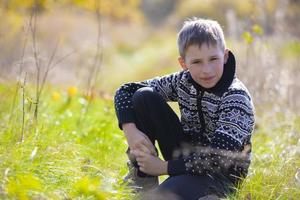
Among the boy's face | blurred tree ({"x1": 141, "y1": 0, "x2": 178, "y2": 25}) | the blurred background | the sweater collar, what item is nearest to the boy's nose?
the boy's face

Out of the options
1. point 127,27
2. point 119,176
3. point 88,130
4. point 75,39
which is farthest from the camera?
point 127,27

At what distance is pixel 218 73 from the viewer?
3281 millimetres

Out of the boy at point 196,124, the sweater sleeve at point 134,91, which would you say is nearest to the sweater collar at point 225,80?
the boy at point 196,124

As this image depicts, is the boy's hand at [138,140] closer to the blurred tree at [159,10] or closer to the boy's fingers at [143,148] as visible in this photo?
the boy's fingers at [143,148]

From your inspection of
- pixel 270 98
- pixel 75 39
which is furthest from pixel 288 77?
pixel 75 39

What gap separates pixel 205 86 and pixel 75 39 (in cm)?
1078

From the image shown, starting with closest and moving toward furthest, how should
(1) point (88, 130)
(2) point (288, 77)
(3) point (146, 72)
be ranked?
1. (1) point (88, 130)
2. (2) point (288, 77)
3. (3) point (146, 72)

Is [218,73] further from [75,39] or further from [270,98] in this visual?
[75,39]

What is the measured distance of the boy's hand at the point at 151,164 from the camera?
129 inches

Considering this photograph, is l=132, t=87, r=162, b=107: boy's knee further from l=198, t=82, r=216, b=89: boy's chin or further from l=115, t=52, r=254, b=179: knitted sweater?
l=198, t=82, r=216, b=89: boy's chin

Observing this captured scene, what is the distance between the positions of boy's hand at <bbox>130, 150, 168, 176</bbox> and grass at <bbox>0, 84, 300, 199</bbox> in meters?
0.16

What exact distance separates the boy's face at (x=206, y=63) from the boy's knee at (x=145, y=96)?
0.76 ft

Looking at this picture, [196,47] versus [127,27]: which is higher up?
[127,27]

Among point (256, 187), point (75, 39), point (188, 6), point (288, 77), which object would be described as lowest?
point (256, 187)
